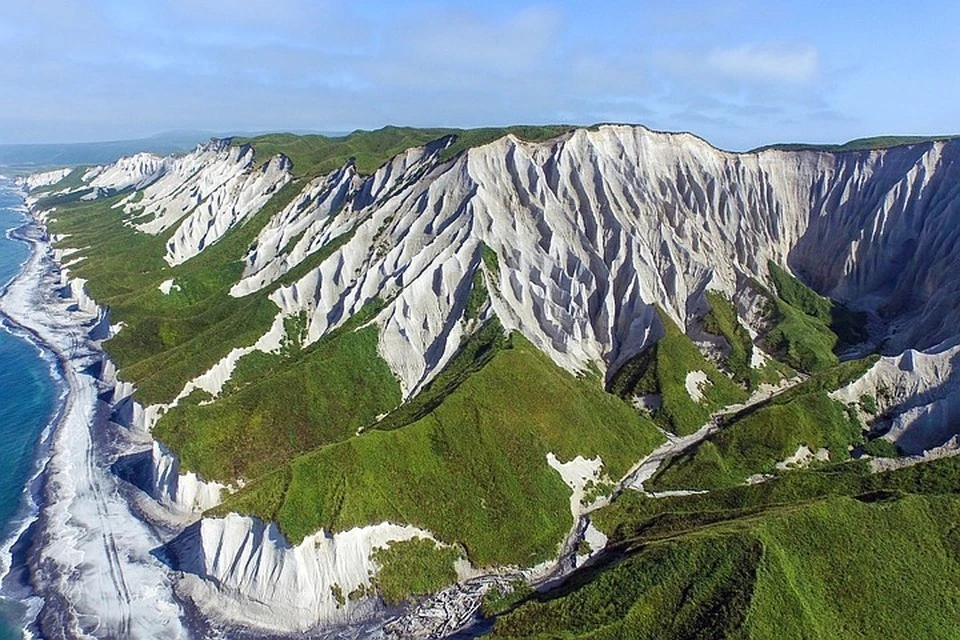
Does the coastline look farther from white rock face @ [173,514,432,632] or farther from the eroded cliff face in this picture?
the eroded cliff face

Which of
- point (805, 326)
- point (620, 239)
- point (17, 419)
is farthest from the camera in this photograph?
point (620, 239)

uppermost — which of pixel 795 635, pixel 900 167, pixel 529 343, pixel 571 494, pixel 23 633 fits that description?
pixel 900 167

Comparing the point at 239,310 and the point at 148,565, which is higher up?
the point at 239,310

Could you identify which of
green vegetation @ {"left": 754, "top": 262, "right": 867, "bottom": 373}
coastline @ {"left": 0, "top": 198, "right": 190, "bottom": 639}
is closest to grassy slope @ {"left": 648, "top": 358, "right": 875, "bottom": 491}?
green vegetation @ {"left": 754, "top": 262, "right": 867, "bottom": 373}

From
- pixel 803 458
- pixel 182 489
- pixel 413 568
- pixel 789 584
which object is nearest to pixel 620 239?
pixel 803 458

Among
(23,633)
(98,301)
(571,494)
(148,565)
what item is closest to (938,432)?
(571,494)

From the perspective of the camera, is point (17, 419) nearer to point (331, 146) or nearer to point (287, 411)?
point (287, 411)

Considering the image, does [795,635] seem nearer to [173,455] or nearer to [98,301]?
[173,455]
